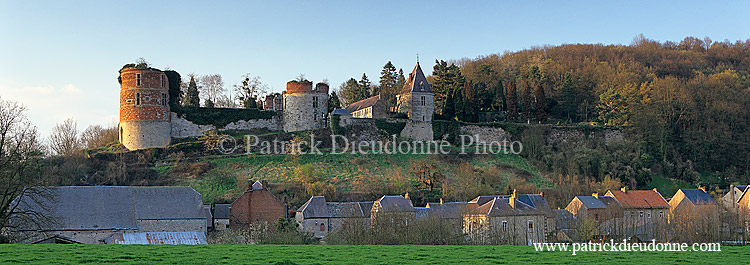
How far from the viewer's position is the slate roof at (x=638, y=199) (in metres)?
37.3

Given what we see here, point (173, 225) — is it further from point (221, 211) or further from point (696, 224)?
point (696, 224)

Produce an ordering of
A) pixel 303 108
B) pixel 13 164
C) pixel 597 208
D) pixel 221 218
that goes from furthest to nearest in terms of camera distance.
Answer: pixel 303 108 → pixel 597 208 → pixel 221 218 → pixel 13 164

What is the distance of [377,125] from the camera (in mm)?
46969

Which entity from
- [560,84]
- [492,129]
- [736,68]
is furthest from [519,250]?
[736,68]

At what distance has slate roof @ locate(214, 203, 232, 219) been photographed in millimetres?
31969

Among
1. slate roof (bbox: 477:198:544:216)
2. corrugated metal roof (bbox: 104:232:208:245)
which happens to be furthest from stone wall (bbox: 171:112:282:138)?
slate roof (bbox: 477:198:544:216)

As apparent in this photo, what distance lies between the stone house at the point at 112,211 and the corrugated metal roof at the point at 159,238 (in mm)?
811

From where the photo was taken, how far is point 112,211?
27.2 m

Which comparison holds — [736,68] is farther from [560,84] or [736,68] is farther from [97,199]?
[97,199]

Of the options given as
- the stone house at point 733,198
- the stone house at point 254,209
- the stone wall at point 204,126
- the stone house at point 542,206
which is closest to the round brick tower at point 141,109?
the stone wall at point 204,126

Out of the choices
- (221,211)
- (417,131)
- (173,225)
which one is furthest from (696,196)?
(173,225)

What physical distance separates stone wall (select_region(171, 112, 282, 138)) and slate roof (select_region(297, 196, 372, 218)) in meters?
14.5

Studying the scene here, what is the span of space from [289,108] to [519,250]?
32875mm

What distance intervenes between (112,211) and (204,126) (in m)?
18.6
